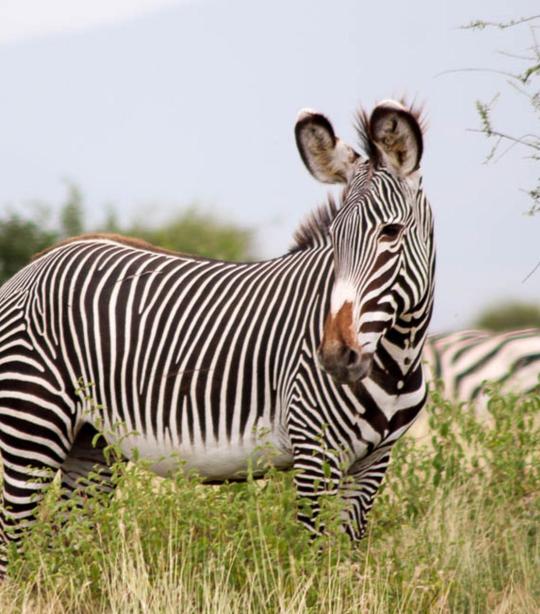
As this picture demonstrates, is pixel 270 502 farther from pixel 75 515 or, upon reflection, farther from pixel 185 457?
pixel 75 515

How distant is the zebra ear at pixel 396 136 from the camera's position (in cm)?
469

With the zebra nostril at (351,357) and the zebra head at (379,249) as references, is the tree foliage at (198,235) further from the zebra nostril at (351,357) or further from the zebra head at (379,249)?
the zebra nostril at (351,357)

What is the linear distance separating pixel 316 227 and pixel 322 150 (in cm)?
62

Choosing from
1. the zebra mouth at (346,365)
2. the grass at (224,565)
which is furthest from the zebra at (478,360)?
the zebra mouth at (346,365)

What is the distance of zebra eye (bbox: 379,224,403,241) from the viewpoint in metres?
4.69

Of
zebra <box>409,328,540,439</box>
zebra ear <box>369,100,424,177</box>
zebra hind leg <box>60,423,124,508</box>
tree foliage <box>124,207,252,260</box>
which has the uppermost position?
zebra ear <box>369,100,424,177</box>

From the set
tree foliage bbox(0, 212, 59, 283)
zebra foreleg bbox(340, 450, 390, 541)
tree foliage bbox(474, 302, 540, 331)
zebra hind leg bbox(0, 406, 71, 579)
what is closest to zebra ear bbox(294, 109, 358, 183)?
zebra foreleg bbox(340, 450, 390, 541)

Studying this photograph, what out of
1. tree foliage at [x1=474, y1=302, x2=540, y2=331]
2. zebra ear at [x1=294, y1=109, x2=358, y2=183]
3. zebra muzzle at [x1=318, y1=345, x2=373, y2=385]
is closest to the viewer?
zebra muzzle at [x1=318, y1=345, x2=373, y2=385]

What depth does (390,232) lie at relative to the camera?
4711 mm

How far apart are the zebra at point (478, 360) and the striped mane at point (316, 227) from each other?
4808 millimetres

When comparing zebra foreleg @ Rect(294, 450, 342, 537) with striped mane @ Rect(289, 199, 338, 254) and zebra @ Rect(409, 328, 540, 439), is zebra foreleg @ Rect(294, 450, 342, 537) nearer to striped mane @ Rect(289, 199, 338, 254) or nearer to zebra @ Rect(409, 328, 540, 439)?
striped mane @ Rect(289, 199, 338, 254)

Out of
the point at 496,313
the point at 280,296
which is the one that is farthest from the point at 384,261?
the point at 496,313

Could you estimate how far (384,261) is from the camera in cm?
466

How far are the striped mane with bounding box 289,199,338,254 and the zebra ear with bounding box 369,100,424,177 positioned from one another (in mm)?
843
